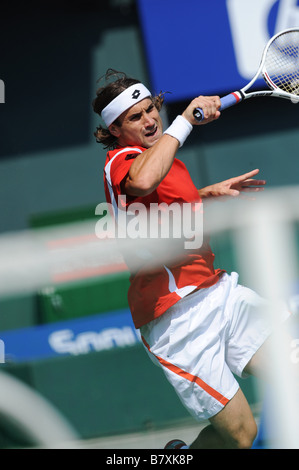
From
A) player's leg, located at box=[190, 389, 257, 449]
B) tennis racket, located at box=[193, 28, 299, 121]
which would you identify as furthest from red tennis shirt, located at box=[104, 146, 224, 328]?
tennis racket, located at box=[193, 28, 299, 121]

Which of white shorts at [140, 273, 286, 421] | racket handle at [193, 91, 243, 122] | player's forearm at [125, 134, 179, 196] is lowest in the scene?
white shorts at [140, 273, 286, 421]

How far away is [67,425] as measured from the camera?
A: 213 centimetres

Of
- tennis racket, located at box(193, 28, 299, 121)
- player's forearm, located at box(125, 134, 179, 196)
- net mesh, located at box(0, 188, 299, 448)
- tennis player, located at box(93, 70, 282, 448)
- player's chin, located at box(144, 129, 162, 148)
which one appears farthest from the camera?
tennis racket, located at box(193, 28, 299, 121)

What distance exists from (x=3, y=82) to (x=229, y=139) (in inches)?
71.3

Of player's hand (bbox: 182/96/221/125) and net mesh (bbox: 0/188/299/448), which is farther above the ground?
player's hand (bbox: 182/96/221/125)

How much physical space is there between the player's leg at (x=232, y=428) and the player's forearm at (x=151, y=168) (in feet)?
2.66

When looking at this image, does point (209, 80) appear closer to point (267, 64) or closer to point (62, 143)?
point (62, 143)

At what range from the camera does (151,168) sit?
2268 mm

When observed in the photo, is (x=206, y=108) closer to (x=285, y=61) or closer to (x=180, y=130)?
(x=180, y=130)

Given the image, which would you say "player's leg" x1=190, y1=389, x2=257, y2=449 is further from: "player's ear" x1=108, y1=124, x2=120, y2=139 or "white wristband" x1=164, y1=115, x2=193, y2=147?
"player's ear" x1=108, y1=124, x2=120, y2=139

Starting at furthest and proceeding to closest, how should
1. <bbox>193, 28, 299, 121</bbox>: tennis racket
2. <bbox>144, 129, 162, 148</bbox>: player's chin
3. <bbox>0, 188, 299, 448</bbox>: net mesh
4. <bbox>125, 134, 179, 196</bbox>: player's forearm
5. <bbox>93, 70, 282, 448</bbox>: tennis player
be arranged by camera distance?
<bbox>193, 28, 299, 121</bbox>: tennis racket
<bbox>144, 129, 162, 148</bbox>: player's chin
<bbox>93, 70, 282, 448</bbox>: tennis player
<bbox>125, 134, 179, 196</bbox>: player's forearm
<bbox>0, 188, 299, 448</bbox>: net mesh

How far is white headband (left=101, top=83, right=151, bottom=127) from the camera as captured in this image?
2.64m

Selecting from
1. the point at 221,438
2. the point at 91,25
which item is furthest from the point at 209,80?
the point at 221,438

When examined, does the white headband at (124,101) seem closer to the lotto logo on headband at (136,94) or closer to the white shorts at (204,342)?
the lotto logo on headband at (136,94)
